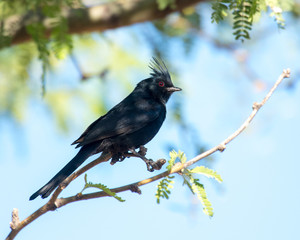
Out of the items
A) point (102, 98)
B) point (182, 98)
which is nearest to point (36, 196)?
point (182, 98)

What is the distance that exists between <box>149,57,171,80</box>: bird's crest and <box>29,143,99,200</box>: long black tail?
130cm

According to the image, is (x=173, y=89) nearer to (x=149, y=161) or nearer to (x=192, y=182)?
(x=149, y=161)

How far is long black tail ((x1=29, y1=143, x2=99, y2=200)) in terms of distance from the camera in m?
3.51

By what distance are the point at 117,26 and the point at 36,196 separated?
82.1 inches

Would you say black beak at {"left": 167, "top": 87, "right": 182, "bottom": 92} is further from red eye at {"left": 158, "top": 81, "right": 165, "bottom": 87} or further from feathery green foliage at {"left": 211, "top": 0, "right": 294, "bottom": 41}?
feathery green foliage at {"left": 211, "top": 0, "right": 294, "bottom": 41}

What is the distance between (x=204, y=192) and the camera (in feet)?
9.04

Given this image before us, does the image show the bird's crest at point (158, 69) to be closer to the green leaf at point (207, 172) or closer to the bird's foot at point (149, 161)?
the bird's foot at point (149, 161)

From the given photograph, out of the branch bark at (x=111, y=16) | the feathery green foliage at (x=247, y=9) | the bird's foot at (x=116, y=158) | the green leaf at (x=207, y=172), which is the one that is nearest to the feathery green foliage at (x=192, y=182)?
the green leaf at (x=207, y=172)

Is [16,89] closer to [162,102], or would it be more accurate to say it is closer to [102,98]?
[102,98]

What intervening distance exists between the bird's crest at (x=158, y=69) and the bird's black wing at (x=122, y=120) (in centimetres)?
39

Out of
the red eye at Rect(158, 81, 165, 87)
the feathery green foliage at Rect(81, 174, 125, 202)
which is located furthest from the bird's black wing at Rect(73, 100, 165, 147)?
the feathery green foliage at Rect(81, 174, 125, 202)

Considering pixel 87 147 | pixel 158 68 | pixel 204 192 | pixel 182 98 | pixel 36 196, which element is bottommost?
pixel 204 192

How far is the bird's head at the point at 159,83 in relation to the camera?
206 inches

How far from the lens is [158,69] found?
17.6ft
